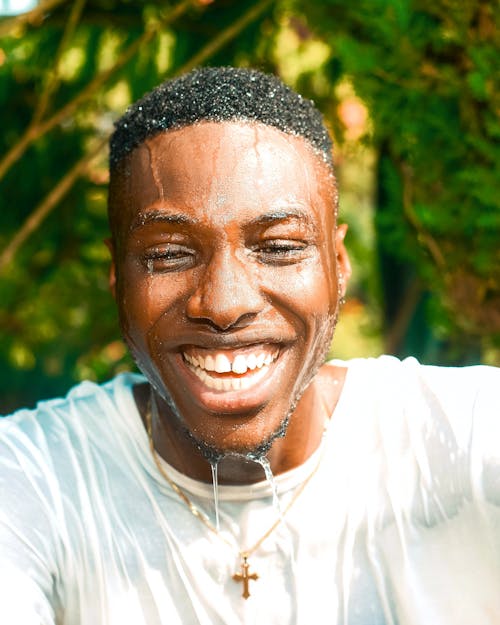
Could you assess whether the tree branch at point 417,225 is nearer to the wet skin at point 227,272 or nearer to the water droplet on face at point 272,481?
the wet skin at point 227,272

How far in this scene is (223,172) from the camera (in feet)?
6.30

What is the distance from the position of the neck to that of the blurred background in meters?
0.91

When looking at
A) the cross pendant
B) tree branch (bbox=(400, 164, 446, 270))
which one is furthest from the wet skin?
tree branch (bbox=(400, 164, 446, 270))

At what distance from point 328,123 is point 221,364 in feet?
6.78

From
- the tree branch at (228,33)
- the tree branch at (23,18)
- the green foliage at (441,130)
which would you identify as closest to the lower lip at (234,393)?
the green foliage at (441,130)

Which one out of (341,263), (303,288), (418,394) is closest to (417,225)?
(341,263)

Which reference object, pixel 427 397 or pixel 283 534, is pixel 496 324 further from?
pixel 283 534

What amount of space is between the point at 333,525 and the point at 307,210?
2.60ft

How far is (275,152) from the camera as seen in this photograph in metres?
1.98

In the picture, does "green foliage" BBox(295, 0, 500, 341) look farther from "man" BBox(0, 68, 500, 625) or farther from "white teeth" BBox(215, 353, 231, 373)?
"white teeth" BBox(215, 353, 231, 373)

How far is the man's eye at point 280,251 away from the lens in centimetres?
195

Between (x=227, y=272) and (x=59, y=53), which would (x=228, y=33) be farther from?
(x=227, y=272)

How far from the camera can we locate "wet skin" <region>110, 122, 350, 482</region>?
1908 mm

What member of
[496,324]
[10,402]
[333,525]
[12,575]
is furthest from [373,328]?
[12,575]
